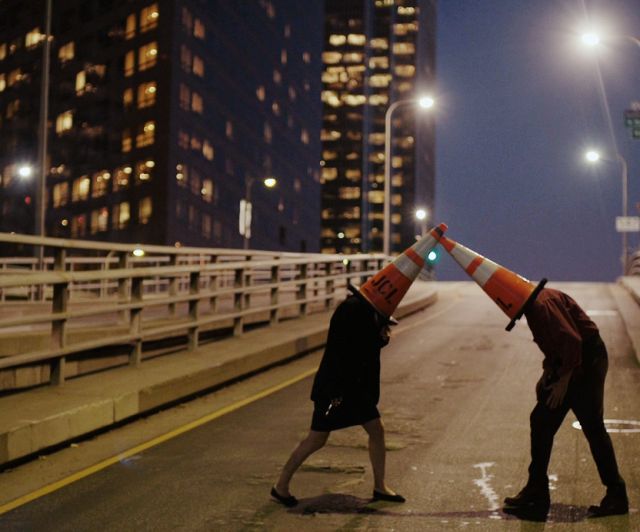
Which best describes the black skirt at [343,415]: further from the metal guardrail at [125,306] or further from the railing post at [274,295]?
the railing post at [274,295]

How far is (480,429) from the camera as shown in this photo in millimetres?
9086

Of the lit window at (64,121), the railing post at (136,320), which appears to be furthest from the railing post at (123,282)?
the lit window at (64,121)

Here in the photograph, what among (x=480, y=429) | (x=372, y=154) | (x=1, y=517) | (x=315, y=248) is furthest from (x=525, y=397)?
(x=372, y=154)

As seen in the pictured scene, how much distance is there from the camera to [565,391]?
5.93 metres

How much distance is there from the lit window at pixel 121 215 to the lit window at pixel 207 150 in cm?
814

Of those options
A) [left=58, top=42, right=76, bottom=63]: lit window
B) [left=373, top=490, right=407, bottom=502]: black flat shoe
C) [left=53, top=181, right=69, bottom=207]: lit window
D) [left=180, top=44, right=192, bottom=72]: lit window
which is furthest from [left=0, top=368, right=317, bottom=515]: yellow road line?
[left=58, top=42, right=76, bottom=63]: lit window

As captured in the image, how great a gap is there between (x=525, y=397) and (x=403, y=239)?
174961 millimetres

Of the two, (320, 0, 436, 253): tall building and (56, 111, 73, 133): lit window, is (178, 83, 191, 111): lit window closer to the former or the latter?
(56, 111, 73, 133): lit window

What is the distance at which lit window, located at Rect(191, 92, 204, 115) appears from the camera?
72500mm

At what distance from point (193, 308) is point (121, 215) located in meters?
58.4

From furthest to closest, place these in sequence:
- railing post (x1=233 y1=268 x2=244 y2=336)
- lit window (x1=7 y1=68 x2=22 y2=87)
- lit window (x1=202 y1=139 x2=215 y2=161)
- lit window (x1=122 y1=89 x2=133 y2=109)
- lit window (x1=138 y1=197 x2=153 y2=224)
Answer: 1. lit window (x1=7 y1=68 x2=22 y2=87)
2. lit window (x1=202 y1=139 x2=215 y2=161)
3. lit window (x1=122 y1=89 x2=133 y2=109)
4. lit window (x1=138 y1=197 x2=153 y2=224)
5. railing post (x1=233 y1=268 x2=244 y2=336)

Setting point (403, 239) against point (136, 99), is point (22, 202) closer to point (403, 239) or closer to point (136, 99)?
point (136, 99)

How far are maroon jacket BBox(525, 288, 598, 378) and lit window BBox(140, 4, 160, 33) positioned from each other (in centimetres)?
6691

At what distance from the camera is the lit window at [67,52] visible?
253ft
